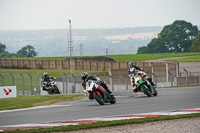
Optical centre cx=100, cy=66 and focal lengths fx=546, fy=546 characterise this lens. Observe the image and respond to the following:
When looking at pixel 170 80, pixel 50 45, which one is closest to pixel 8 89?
pixel 170 80

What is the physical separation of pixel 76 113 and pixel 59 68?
57134 mm

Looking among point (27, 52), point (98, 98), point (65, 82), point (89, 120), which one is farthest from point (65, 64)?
point (27, 52)

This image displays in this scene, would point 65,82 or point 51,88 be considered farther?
point 65,82

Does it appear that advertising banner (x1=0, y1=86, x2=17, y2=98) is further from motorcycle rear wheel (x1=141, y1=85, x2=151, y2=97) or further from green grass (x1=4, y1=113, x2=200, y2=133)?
green grass (x1=4, y1=113, x2=200, y2=133)

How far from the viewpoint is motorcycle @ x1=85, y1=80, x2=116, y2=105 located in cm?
1998

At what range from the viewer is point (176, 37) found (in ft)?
388

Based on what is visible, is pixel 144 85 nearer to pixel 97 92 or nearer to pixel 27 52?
pixel 97 92

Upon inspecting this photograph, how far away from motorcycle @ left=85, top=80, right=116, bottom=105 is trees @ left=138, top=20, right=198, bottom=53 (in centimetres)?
9609

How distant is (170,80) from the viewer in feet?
127

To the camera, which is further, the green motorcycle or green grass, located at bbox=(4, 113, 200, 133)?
the green motorcycle

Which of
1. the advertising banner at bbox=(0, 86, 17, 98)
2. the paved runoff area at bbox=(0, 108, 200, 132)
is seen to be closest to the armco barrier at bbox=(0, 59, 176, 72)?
the advertising banner at bbox=(0, 86, 17, 98)

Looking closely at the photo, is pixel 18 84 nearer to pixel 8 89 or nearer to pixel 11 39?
pixel 8 89

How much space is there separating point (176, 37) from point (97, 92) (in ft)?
327

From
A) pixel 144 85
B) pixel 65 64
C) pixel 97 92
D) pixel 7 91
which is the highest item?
pixel 65 64
